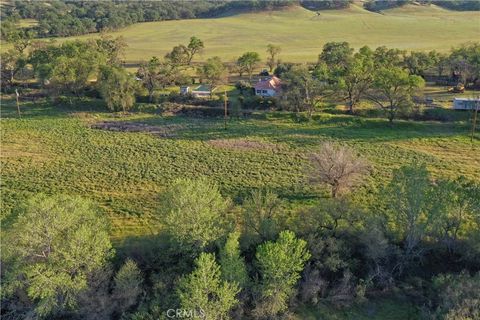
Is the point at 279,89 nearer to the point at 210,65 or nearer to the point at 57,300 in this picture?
the point at 210,65

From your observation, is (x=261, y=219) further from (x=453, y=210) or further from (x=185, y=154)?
(x=185, y=154)

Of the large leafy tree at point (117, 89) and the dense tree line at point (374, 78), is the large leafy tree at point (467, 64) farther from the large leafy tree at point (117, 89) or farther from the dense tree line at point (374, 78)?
the large leafy tree at point (117, 89)

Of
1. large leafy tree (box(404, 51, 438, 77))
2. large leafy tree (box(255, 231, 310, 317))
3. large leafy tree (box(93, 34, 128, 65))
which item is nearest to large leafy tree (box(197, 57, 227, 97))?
large leafy tree (box(93, 34, 128, 65))

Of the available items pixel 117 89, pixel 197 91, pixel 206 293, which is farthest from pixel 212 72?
pixel 206 293

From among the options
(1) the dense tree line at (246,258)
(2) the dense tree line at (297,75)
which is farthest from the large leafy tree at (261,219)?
(2) the dense tree line at (297,75)

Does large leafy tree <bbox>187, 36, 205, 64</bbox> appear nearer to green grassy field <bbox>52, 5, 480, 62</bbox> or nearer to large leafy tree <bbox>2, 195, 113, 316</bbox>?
Answer: green grassy field <bbox>52, 5, 480, 62</bbox>

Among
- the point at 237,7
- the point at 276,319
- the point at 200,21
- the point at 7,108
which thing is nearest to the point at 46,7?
the point at 200,21
